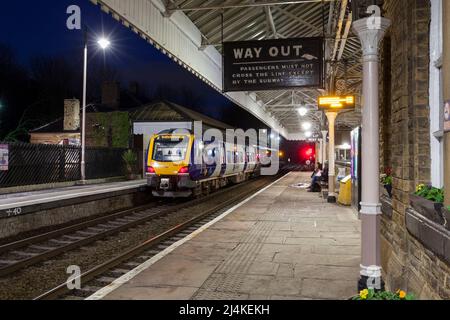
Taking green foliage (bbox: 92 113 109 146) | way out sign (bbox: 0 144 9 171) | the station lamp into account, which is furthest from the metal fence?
the station lamp

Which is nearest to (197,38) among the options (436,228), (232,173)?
(436,228)

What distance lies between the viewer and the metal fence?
15570mm

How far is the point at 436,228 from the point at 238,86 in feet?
23.8

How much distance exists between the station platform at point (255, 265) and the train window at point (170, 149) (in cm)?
607

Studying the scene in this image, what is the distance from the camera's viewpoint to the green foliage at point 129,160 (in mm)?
24375

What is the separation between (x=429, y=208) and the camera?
393 centimetres

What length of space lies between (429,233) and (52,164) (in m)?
17.0

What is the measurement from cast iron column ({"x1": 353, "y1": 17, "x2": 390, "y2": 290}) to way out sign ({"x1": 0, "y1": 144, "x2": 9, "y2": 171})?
13.4 m

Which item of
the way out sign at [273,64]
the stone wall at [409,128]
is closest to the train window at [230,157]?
the way out sign at [273,64]

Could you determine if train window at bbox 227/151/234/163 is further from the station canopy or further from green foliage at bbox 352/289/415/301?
green foliage at bbox 352/289/415/301

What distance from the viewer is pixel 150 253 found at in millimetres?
8078

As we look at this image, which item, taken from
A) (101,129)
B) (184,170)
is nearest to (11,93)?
(101,129)

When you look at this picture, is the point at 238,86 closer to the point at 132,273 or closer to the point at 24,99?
the point at 132,273
